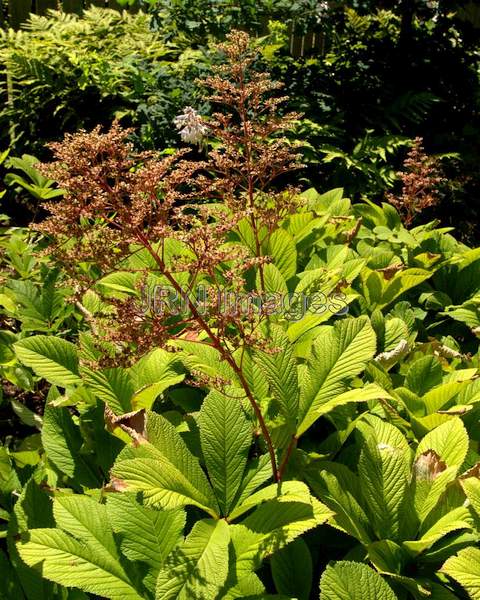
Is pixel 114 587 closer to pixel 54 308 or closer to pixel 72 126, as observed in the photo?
pixel 54 308

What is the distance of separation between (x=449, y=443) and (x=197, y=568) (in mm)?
527

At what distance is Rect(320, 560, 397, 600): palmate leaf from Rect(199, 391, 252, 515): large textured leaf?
25 cm

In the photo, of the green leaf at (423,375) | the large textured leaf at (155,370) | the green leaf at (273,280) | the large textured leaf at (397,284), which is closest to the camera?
the large textured leaf at (155,370)

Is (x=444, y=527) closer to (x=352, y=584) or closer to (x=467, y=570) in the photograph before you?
(x=467, y=570)

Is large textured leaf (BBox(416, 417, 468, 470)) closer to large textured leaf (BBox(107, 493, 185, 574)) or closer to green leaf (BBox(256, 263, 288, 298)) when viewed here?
large textured leaf (BBox(107, 493, 185, 574))

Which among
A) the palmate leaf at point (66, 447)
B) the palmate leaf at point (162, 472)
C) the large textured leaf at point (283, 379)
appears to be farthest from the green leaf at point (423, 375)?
the palmate leaf at point (66, 447)

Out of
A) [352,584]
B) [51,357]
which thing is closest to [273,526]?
[352,584]

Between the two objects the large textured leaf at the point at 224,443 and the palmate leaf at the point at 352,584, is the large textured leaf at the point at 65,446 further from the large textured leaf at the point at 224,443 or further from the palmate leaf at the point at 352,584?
the palmate leaf at the point at 352,584

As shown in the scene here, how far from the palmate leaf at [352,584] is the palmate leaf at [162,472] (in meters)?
0.24

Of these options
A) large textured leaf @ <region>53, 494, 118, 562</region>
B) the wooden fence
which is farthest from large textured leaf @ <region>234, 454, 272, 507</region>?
the wooden fence

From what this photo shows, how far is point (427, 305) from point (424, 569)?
1038 millimetres

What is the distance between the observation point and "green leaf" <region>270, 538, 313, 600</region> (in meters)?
1.10

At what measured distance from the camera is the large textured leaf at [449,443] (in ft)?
3.98

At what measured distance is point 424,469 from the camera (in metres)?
1.20
